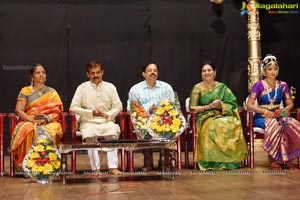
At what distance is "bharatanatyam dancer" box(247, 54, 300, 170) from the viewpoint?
5.84 metres

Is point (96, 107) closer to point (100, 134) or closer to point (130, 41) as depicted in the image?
point (100, 134)

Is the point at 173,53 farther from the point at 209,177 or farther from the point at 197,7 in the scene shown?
the point at 209,177

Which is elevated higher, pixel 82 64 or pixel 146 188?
pixel 82 64

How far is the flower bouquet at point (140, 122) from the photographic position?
5.57 meters

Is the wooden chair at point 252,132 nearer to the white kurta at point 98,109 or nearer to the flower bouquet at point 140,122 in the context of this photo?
the flower bouquet at point 140,122

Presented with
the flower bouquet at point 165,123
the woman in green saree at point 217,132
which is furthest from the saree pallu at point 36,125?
the woman in green saree at point 217,132

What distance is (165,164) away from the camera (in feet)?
19.6

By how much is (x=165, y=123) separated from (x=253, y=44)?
3634 millimetres

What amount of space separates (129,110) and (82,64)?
8.60ft

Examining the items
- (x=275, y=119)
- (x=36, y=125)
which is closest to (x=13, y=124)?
(x=36, y=125)

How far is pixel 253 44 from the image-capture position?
8453 millimetres

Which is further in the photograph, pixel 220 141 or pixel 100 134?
pixel 220 141

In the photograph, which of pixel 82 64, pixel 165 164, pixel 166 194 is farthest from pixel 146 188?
pixel 82 64

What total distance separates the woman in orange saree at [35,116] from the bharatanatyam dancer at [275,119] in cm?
214
